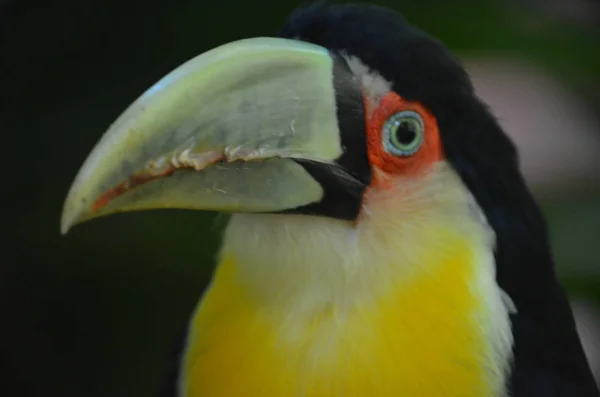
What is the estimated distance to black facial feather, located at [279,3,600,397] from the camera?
0.81 meters

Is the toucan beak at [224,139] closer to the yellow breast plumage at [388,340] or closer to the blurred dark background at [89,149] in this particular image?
the yellow breast plumage at [388,340]

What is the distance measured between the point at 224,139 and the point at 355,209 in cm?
16

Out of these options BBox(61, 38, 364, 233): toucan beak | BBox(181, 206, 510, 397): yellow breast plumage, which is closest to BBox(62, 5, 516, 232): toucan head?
BBox(61, 38, 364, 233): toucan beak

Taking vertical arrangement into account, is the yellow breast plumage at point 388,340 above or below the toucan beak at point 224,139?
below

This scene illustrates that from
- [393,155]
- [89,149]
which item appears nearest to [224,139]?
[393,155]

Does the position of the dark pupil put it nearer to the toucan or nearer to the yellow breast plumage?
the toucan

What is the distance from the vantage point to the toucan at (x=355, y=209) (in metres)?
0.76

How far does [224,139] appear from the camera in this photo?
0.75m

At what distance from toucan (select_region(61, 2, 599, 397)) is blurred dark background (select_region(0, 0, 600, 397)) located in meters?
0.50

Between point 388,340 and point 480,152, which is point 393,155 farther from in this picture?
point 388,340

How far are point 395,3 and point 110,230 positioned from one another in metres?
0.67

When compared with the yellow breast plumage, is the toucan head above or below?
above

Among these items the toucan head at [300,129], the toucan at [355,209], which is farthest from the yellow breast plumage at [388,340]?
the toucan head at [300,129]

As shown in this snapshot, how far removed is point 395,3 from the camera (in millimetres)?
1330
